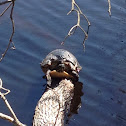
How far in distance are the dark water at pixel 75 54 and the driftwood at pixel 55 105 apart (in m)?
0.31

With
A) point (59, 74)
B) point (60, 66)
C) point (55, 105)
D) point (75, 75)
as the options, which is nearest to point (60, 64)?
point (60, 66)

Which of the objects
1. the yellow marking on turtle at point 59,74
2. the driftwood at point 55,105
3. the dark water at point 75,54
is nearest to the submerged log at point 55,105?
the driftwood at point 55,105

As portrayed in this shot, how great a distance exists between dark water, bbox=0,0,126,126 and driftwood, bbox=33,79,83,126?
314mm

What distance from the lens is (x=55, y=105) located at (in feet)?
18.8

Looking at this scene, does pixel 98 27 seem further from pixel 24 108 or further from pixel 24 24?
pixel 24 108

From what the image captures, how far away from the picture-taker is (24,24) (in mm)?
8555

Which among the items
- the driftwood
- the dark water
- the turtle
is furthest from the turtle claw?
the dark water

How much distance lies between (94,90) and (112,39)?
6.09ft

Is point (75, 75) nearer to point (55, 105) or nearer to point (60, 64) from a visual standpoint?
point (60, 64)

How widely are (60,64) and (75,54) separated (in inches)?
46.1

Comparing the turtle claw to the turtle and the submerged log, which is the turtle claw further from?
the submerged log

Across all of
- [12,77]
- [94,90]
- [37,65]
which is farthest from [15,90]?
[94,90]

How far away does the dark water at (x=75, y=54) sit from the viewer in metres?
6.35

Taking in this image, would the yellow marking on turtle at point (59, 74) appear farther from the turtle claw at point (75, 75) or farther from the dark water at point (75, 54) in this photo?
the dark water at point (75, 54)
